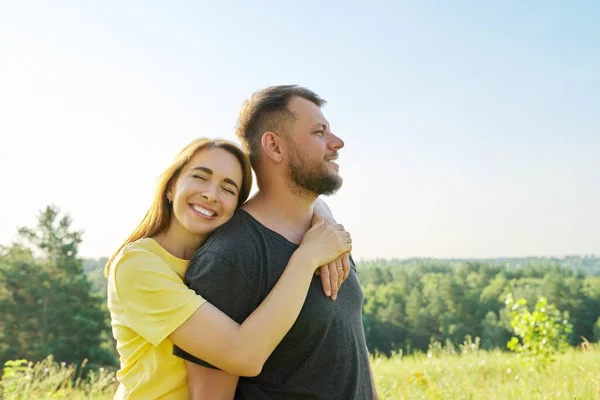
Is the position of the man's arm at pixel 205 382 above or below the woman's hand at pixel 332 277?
below

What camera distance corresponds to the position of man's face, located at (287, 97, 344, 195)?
2.99 metres

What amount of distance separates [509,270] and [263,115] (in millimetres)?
58584

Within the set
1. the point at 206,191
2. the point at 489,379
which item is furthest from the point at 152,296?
the point at 489,379

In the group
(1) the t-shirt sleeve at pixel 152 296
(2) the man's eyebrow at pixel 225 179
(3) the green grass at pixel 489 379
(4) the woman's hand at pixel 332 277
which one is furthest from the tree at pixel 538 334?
(1) the t-shirt sleeve at pixel 152 296

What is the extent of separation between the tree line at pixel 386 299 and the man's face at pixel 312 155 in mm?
8485

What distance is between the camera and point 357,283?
3.09 meters

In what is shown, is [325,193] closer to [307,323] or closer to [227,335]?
[307,323]

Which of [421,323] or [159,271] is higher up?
[159,271]

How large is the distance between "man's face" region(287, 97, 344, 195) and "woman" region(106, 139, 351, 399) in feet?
0.69

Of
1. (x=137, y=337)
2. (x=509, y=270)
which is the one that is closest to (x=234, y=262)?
(x=137, y=337)

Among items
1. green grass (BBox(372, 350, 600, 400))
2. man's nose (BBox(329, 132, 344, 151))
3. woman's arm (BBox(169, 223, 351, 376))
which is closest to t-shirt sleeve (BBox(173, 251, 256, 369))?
woman's arm (BBox(169, 223, 351, 376))

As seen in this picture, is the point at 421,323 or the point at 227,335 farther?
the point at 421,323

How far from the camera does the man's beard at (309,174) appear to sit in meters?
2.99

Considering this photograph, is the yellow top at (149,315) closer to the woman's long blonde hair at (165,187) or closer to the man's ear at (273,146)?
the woman's long blonde hair at (165,187)
